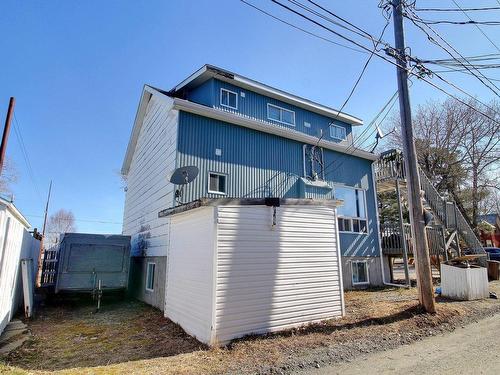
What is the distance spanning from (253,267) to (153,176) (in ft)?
24.6

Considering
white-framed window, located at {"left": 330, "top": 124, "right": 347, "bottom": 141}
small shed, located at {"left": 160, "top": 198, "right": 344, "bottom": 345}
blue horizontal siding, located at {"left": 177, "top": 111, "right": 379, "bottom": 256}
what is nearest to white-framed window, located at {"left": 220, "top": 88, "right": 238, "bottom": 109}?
blue horizontal siding, located at {"left": 177, "top": 111, "right": 379, "bottom": 256}

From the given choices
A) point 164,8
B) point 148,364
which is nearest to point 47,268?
point 148,364

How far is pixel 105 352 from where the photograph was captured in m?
6.03

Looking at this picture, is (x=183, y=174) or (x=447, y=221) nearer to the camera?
(x=183, y=174)

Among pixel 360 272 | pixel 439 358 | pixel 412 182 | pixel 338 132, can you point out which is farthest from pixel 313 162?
pixel 439 358

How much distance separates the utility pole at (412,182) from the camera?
762cm

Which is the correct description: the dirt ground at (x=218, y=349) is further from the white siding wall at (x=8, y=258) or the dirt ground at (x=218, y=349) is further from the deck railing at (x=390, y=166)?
the deck railing at (x=390, y=166)

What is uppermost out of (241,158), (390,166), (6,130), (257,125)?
(6,130)

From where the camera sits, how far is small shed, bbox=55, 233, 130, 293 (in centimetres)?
1073

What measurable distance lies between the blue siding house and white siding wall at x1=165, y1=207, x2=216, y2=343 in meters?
1.83

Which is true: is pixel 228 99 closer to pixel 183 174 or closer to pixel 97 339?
pixel 183 174

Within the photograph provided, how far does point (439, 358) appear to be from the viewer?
17.0ft

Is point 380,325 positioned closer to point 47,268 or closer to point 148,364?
point 148,364

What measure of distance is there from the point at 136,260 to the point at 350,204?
9.92m
